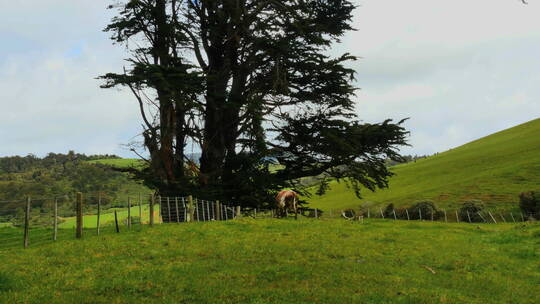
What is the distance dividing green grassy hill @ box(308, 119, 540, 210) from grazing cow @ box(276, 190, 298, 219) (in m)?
30.2

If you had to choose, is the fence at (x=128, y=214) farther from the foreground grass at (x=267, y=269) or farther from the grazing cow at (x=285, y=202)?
the foreground grass at (x=267, y=269)

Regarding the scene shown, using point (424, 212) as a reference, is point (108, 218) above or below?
above

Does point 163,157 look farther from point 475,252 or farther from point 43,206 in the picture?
point 475,252

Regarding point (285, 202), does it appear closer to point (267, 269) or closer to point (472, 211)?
point (267, 269)

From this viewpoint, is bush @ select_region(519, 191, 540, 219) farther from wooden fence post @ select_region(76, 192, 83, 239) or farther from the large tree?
wooden fence post @ select_region(76, 192, 83, 239)

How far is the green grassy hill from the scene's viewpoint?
2510 inches

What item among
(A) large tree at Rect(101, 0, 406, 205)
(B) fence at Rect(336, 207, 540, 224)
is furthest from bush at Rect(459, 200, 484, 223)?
(A) large tree at Rect(101, 0, 406, 205)

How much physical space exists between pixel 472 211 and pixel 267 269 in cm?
4241

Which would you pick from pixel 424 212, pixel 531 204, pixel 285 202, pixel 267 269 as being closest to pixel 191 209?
pixel 285 202

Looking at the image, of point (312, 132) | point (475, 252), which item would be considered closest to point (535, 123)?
point (312, 132)

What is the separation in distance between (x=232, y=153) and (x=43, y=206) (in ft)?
44.6

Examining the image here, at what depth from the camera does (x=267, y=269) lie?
1335cm

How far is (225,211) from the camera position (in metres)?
33.4

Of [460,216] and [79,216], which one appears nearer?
[79,216]
